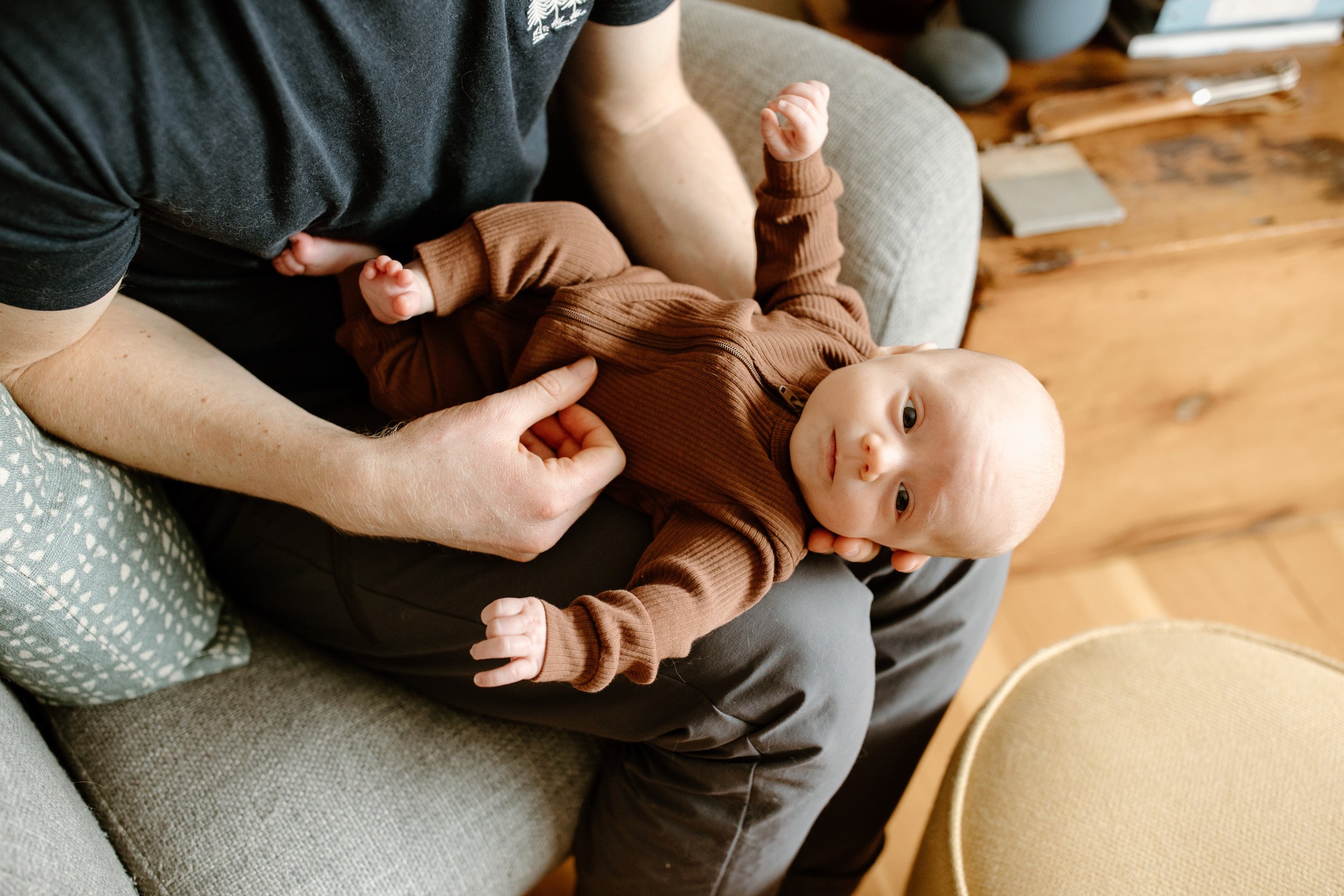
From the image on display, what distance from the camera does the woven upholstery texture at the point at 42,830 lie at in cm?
60

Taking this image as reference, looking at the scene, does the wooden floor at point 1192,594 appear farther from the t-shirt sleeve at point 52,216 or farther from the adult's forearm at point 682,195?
the t-shirt sleeve at point 52,216

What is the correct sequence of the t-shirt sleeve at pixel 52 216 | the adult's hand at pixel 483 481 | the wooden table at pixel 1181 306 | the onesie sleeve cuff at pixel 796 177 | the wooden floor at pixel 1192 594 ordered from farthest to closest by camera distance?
1. the wooden floor at pixel 1192 594
2. the wooden table at pixel 1181 306
3. the onesie sleeve cuff at pixel 796 177
4. the adult's hand at pixel 483 481
5. the t-shirt sleeve at pixel 52 216

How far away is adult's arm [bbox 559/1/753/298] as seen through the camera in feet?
3.11

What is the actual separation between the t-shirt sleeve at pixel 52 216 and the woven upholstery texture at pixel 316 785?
0.38 m

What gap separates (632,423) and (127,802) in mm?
521

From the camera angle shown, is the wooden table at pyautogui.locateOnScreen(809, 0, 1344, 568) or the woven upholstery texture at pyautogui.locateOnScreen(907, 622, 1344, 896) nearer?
the woven upholstery texture at pyautogui.locateOnScreen(907, 622, 1344, 896)

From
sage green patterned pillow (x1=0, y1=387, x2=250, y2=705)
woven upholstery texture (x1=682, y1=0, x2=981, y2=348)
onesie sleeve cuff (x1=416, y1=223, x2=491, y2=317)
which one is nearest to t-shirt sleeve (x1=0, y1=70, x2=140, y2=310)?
sage green patterned pillow (x1=0, y1=387, x2=250, y2=705)

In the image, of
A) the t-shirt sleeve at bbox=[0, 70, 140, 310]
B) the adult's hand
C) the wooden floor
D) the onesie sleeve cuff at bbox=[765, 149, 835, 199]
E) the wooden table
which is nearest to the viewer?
the t-shirt sleeve at bbox=[0, 70, 140, 310]

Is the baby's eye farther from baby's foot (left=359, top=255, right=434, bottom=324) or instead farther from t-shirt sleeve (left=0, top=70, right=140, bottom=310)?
t-shirt sleeve (left=0, top=70, right=140, bottom=310)

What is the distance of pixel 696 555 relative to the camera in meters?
0.74

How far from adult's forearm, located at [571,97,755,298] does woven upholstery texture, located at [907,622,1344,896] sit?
0.54m

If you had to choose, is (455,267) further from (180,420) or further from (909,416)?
(909,416)

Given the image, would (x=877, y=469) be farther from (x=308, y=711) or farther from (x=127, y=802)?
(x=127, y=802)

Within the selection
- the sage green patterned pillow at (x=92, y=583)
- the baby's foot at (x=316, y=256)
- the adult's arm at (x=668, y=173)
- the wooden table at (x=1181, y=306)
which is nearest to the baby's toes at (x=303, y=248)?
the baby's foot at (x=316, y=256)
